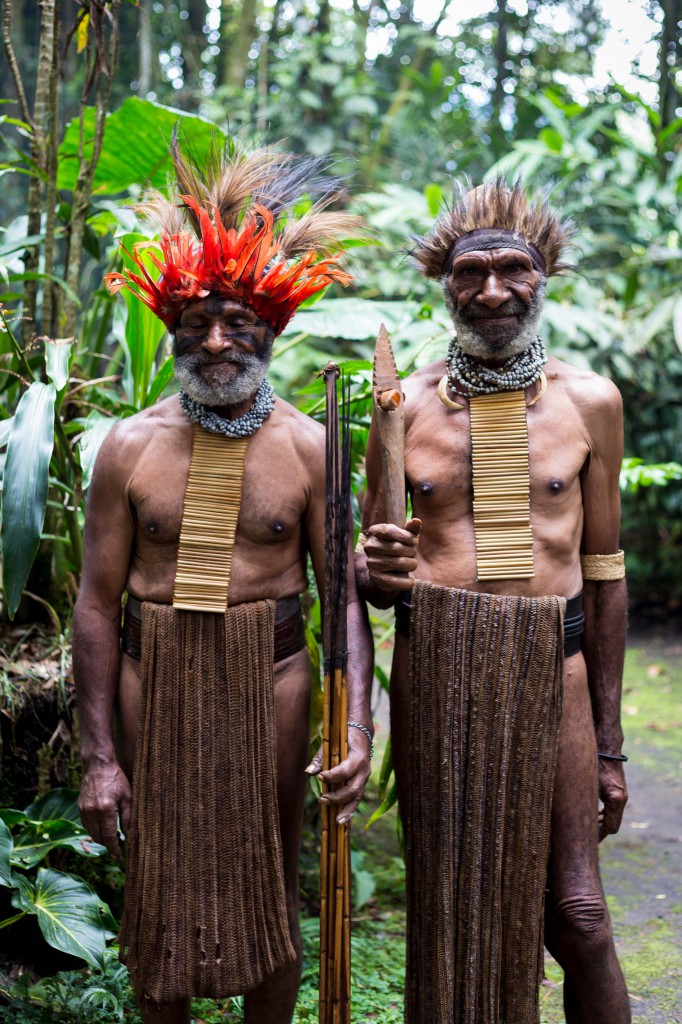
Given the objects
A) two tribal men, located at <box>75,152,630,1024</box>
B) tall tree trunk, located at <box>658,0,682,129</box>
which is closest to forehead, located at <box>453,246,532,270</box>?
two tribal men, located at <box>75,152,630,1024</box>

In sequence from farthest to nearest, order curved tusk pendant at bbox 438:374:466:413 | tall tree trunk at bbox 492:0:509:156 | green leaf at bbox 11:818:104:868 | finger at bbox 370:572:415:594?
tall tree trunk at bbox 492:0:509:156 < green leaf at bbox 11:818:104:868 < curved tusk pendant at bbox 438:374:466:413 < finger at bbox 370:572:415:594

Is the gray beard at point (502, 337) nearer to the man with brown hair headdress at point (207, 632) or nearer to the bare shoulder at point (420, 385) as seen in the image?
the bare shoulder at point (420, 385)

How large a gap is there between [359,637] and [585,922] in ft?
2.50

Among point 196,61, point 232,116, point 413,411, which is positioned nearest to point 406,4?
point 196,61

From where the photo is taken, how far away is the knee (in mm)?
2135

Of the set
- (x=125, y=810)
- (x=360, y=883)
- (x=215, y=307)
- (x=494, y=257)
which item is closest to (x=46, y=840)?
(x=125, y=810)

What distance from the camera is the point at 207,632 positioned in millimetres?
2143

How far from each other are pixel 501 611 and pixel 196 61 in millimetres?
8169

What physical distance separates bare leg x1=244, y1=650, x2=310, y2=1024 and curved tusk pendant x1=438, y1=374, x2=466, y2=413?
0.65 metres

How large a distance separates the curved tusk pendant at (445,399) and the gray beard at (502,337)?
0.10 meters

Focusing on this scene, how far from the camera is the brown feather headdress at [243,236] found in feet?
6.87

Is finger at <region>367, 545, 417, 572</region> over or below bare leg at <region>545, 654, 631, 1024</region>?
over

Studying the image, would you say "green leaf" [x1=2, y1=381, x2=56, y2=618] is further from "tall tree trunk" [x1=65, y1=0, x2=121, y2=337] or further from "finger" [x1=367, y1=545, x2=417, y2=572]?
"tall tree trunk" [x1=65, y1=0, x2=121, y2=337]

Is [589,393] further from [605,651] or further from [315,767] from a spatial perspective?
[315,767]
